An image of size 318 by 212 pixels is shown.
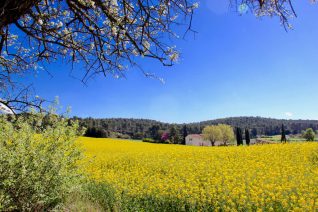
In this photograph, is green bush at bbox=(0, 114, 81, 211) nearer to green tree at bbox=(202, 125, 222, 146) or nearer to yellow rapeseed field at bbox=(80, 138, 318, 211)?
yellow rapeseed field at bbox=(80, 138, 318, 211)

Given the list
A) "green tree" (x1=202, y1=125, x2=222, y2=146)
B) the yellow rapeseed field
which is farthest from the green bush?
"green tree" (x1=202, y1=125, x2=222, y2=146)

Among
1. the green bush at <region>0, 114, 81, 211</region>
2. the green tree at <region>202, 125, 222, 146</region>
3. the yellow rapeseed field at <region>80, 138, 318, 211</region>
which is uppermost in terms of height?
the green tree at <region>202, 125, 222, 146</region>

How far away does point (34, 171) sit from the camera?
6387 millimetres

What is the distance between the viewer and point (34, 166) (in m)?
6.44

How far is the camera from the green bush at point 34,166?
6.03 m

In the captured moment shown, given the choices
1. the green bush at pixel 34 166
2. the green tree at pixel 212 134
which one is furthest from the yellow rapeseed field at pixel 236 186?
the green tree at pixel 212 134

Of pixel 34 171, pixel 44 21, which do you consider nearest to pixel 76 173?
pixel 34 171

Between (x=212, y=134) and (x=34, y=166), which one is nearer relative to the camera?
(x=34, y=166)

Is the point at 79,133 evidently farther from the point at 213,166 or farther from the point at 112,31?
the point at 213,166

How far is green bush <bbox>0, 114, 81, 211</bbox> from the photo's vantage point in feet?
19.8

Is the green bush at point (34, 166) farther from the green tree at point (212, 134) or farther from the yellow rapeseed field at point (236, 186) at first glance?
the green tree at point (212, 134)

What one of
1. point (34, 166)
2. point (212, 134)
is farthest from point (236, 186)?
point (212, 134)

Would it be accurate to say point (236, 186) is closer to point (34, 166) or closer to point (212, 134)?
point (34, 166)

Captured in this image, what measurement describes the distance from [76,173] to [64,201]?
0.71 m
